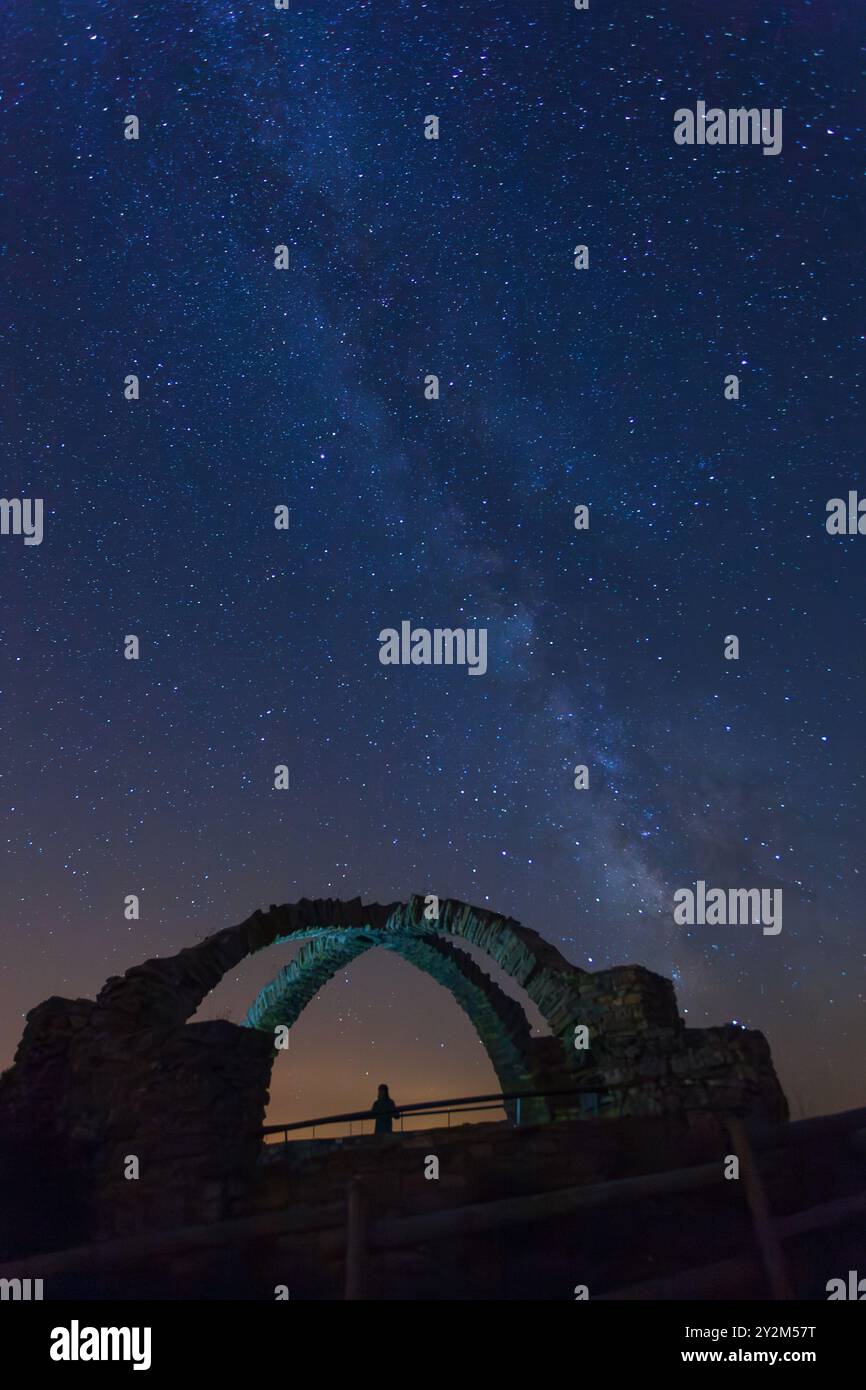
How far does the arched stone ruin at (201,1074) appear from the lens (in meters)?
10.3

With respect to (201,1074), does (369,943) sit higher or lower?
higher

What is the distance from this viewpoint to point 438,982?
19.2 meters

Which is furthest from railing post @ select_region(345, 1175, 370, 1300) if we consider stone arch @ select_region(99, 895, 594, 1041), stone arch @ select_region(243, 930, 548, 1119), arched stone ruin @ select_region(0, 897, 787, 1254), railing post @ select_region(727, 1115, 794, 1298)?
stone arch @ select_region(243, 930, 548, 1119)

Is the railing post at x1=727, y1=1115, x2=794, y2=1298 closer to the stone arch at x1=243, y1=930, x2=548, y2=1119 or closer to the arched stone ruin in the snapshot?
the arched stone ruin

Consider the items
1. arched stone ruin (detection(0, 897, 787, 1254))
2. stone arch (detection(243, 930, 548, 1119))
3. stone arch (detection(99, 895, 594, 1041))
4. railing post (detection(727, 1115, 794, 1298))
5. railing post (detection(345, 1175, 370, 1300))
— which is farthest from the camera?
stone arch (detection(243, 930, 548, 1119))

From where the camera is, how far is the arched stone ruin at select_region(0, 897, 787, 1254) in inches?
407

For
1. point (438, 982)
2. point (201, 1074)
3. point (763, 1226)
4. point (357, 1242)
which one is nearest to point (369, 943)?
point (438, 982)

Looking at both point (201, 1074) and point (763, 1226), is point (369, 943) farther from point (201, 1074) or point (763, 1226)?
point (763, 1226)

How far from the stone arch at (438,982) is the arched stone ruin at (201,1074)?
1.26m

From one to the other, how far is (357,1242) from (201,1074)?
5.95 meters

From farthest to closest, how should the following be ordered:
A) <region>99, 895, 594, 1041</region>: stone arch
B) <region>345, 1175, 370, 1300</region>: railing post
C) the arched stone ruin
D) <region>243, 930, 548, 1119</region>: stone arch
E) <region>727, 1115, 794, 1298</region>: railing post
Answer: <region>243, 930, 548, 1119</region>: stone arch, <region>99, 895, 594, 1041</region>: stone arch, the arched stone ruin, <region>727, 1115, 794, 1298</region>: railing post, <region>345, 1175, 370, 1300</region>: railing post

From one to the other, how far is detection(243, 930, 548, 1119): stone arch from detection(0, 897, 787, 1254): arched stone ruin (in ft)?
4.12

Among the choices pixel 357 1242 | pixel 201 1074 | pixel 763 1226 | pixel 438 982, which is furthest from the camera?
pixel 438 982
